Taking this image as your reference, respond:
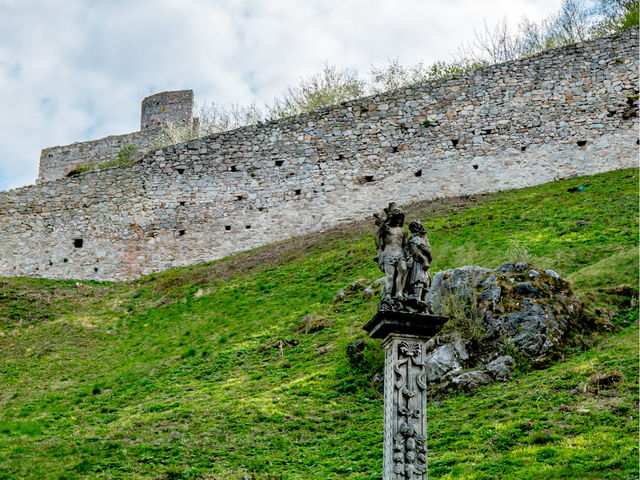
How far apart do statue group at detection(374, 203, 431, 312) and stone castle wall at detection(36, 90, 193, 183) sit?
2803 centimetres

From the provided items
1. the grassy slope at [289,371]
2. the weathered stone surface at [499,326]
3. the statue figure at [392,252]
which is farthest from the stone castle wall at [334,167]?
the statue figure at [392,252]

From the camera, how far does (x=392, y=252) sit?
834 cm

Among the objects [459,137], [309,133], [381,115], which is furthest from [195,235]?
[459,137]

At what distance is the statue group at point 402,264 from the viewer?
7965 mm

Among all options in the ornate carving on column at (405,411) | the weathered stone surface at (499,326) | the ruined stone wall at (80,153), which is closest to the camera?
the ornate carving on column at (405,411)

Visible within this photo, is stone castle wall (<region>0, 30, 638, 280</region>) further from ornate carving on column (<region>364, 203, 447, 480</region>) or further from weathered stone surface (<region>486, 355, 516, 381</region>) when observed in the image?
ornate carving on column (<region>364, 203, 447, 480</region>)

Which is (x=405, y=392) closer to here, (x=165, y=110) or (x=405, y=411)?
(x=405, y=411)

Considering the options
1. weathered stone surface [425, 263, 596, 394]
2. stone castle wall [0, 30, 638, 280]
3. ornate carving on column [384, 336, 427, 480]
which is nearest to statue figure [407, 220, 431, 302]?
ornate carving on column [384, 336, 427, 480]

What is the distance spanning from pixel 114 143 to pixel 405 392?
30.3 metres

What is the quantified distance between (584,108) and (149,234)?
13283mm

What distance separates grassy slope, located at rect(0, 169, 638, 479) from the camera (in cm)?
932

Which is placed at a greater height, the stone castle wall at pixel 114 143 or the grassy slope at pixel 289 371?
the stone castle wall at pixel 114 143

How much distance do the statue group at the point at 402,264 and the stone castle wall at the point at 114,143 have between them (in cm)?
2803

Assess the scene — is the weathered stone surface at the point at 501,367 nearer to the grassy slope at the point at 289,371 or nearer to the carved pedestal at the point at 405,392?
the grassy slope at the point at 289,371
